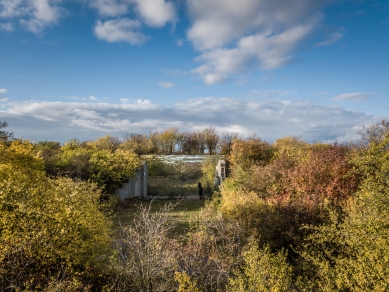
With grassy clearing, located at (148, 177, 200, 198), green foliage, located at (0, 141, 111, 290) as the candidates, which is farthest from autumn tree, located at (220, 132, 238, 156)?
green foliage, located at (0, 141, 111, 290)

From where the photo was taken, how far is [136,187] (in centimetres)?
2380

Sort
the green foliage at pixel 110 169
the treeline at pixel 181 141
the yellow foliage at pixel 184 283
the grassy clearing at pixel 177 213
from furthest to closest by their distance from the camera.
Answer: the treeline at pixel 181 141 → the green foliage at pixel 110 169 → the grassy clearing at pixel 177 213 → the yellow foliage at pixel 184 283

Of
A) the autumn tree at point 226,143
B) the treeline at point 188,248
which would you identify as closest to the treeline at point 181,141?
the autumn tree at point 226,143

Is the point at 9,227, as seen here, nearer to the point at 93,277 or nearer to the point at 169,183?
the point at 93,277

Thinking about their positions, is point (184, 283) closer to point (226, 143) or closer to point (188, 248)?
point (188, 248)

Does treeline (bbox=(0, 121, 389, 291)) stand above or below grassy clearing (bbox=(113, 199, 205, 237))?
above

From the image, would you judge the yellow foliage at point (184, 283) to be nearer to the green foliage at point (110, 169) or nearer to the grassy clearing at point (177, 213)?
the grassy clearing at point (177, 213)

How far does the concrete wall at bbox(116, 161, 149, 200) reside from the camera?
72.1 feet

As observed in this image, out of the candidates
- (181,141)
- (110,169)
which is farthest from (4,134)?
(181,141)

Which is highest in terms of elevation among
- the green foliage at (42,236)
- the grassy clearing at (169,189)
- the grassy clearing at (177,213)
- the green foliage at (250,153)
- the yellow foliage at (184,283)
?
the green foliage at (250,153)

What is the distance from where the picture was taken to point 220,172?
78.9 feet

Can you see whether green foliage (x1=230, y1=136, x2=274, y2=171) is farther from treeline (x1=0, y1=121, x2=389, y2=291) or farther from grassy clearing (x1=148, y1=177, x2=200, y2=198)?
treeline (x1=0, y1=121, x2=389, y2=291)

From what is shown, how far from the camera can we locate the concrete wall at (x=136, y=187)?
2198cm

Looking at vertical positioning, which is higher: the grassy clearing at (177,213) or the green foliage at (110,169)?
the green foliage at (110,169)
